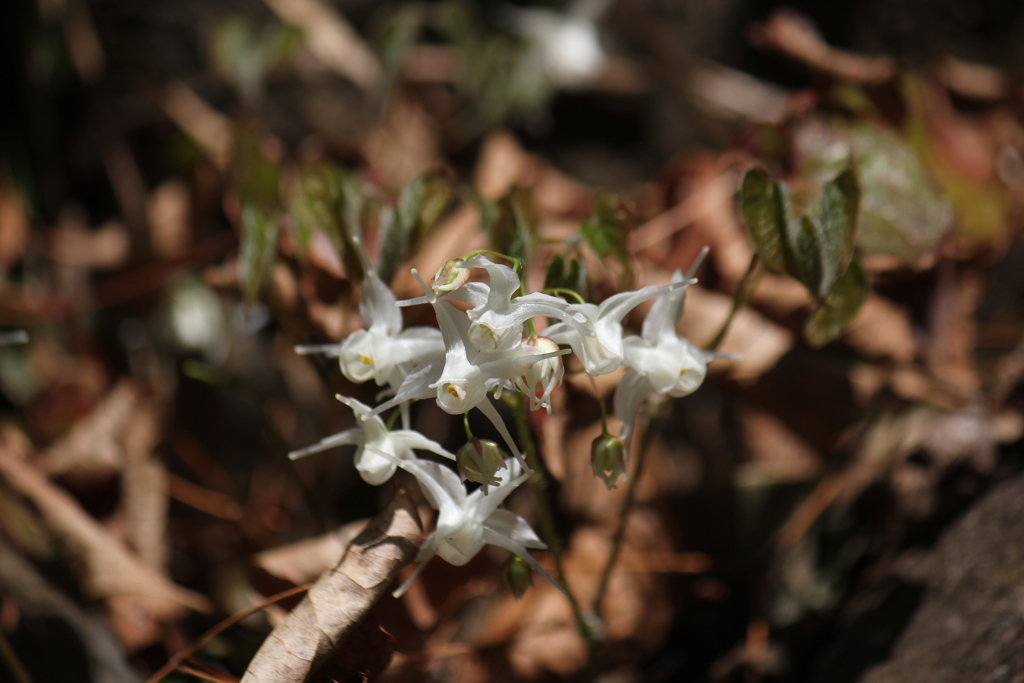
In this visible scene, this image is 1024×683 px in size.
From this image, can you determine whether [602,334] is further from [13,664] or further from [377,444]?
[13,664]

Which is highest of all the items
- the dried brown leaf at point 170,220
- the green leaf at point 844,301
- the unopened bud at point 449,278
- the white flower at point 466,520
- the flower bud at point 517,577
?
the unopened bud at point 449,278

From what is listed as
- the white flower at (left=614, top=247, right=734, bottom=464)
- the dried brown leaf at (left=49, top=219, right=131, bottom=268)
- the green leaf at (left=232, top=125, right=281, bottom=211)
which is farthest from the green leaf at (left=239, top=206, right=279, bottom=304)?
the dried brown leaf at (left=49, top=219, right=131, bottom=268)

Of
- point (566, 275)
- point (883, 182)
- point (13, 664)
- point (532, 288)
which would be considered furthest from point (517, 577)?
point (883, 182)

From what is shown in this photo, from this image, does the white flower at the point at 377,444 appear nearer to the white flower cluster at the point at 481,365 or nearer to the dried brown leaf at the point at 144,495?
the white flower cluster at the point at 481,365

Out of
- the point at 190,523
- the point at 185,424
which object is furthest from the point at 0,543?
the point at 185,424

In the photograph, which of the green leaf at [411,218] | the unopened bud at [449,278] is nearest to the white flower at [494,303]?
the unopened bud at [449,278]

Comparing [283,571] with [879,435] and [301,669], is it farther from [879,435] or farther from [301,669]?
[879,435]
